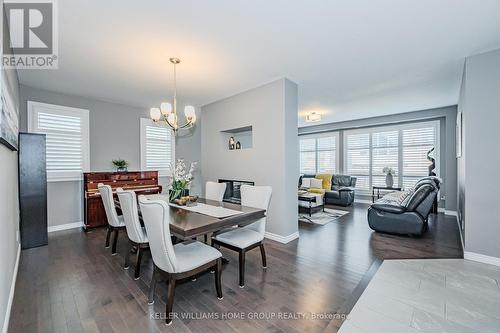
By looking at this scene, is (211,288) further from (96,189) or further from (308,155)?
(308,155)

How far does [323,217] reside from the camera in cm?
532

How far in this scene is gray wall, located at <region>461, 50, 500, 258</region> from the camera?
9.15ft

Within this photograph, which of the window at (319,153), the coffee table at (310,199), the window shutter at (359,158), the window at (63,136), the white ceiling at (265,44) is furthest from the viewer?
the window at (319,153)

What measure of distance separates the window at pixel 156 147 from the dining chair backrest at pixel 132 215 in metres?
3.23

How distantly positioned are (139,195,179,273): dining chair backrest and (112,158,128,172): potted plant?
3725 millimetres

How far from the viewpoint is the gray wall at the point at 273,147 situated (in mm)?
3742

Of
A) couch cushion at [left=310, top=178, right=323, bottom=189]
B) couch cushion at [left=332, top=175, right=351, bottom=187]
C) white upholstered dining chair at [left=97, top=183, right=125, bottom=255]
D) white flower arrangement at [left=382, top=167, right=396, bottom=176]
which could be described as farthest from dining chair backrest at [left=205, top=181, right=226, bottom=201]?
white flower arrangement at [left=382, top=167, right=396, bottom=176]

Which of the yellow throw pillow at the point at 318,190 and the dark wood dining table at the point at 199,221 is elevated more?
the dark wood dining table at the point at 199,221

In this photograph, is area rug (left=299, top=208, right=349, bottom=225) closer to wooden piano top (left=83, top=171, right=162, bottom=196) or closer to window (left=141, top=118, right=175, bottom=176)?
wooden piano top (left=83, top=171, right=162, bottom=196)

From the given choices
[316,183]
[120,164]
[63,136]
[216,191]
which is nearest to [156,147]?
[120,164]

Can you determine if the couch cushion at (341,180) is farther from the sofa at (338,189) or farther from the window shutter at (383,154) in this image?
the window shutter at (383,154)

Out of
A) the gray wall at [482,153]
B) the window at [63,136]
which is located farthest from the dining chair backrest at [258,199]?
the window at [63,136]

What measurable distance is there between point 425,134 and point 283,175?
17.1 ft

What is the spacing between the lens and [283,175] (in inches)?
147
